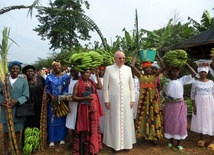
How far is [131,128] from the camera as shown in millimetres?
4172

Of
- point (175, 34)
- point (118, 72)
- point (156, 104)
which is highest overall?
point (175, 34)

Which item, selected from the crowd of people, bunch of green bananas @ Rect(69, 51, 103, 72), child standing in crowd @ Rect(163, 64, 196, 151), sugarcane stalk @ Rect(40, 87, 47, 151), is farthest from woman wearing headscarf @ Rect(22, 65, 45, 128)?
child standing in crowd @ Rect(163, 64, 196, 151)

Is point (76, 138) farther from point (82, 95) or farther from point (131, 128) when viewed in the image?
point (131, 128)

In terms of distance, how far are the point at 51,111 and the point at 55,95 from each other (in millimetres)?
383

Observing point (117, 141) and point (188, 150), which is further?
point (188, 150)

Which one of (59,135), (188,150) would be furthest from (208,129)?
(59,135)

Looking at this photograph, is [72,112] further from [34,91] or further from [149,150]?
[149,150]

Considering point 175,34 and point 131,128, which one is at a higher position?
point 175,34

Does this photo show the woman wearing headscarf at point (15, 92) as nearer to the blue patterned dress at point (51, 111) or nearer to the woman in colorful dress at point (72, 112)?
the blue patterned dress at point (51, 111)

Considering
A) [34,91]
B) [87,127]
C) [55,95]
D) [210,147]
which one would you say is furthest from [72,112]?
[210,147]

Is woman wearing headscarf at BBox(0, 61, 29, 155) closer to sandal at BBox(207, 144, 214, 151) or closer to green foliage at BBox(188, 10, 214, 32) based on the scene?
sandal at BBox(207, 144, 214, 151)

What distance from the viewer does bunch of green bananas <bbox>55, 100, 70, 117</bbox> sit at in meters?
4.15

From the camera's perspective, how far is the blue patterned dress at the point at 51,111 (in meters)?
4.29

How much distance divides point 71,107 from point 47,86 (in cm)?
69
